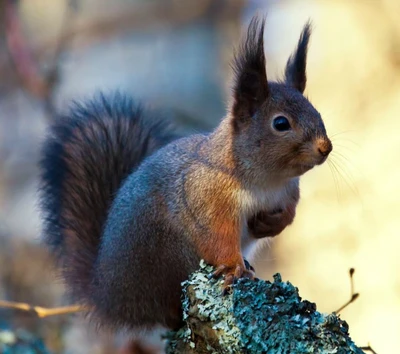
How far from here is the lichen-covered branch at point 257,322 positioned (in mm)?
1524

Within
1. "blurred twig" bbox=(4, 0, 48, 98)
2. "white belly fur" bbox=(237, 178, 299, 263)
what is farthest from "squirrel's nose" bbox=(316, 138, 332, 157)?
"blurred twig" bbox=(4, 0, 48, 98)

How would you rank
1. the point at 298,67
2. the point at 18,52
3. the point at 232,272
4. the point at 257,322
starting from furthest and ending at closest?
the point at 18,52 → the point at 298,67 → the point at 232,272 → the point at 257,322

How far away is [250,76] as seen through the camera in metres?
2.08

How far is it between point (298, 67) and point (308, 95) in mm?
1550

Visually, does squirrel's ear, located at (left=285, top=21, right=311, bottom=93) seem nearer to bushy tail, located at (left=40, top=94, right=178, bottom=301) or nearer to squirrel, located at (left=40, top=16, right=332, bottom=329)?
squirrel, located at (left=40, top=16, right=332, bottom=329)

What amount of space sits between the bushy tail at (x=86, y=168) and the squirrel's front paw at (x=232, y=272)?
709 mm

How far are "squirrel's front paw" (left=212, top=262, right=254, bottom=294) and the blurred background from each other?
1.66m

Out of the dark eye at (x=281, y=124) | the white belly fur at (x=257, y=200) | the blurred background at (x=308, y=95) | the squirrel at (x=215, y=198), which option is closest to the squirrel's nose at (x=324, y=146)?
the squirrel at (x=215, y=198)

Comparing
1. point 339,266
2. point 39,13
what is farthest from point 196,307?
point 39,13

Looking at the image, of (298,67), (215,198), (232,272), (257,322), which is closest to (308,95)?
(298,67)

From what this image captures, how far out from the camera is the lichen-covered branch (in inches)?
60.0

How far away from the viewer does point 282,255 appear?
4820mm

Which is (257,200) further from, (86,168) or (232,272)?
(86,168)

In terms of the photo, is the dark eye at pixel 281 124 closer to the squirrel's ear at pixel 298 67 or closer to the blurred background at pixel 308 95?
the squirrel's ear at pixel 298 67
